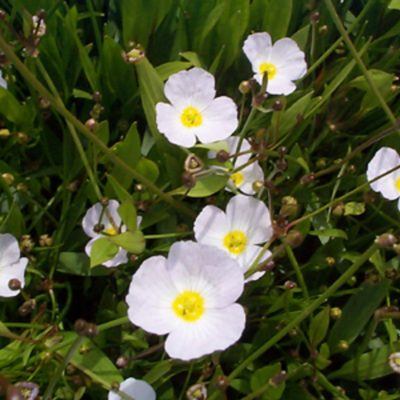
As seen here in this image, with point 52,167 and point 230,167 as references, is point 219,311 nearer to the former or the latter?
point 230,167

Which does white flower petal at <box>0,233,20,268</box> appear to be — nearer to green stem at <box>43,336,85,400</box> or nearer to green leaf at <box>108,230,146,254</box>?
green leaf at <box>108,230,146,254</box>

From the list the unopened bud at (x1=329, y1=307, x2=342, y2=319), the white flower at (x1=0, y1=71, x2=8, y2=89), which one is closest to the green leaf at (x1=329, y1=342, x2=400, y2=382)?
the unopened bud at (x1=329, y1=307, x2=342, y2=319)

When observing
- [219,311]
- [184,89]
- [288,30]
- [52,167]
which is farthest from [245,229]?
[288,30]

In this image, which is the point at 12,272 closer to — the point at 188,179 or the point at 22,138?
the point at 22,138

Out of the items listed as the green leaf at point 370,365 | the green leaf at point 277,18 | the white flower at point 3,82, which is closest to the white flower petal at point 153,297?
the green leaf at point 370,365

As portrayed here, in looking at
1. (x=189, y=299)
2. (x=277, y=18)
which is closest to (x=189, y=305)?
(x=189, y=299)

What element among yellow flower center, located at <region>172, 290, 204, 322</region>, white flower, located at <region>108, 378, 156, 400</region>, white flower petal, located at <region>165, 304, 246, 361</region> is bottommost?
white flower, located at <region>108, 378, 156, 400</region>
